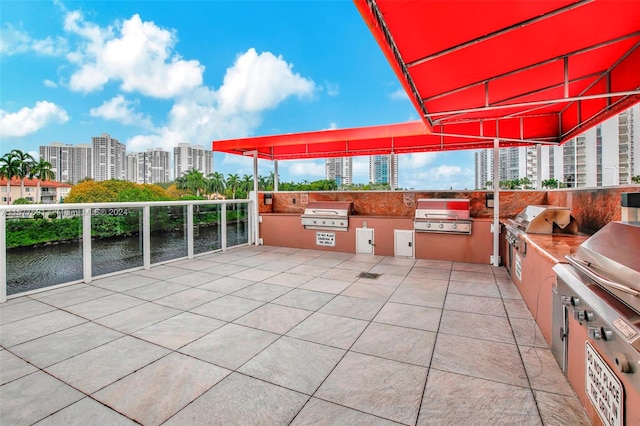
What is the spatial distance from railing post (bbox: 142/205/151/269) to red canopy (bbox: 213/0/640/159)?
453cm

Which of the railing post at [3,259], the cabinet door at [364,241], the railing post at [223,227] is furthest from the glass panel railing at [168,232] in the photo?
the cabinet door at [364,241]

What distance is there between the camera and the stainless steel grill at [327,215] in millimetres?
6350

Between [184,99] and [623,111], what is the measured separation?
103497 millimetres

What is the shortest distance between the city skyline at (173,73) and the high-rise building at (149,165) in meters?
2.00

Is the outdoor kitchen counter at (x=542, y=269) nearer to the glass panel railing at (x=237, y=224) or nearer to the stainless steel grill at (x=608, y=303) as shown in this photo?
the stainless steel grill at (x=608, y=303)

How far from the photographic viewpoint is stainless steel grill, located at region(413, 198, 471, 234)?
17.5 ft

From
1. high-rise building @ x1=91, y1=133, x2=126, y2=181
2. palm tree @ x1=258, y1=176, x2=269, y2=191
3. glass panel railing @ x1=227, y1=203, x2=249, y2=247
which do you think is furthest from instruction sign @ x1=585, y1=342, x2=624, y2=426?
high-rise building @ x1=91, y1=133, x2=126, y2=181

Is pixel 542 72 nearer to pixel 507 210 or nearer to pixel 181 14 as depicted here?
pixel 507 210

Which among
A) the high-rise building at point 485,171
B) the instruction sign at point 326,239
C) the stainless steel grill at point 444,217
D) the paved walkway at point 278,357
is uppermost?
the high-rise building at point 485,171

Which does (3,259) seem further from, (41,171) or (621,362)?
(41,171)

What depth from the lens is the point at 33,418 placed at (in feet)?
5.25

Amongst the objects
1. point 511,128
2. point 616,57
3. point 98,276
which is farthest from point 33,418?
point 511,128

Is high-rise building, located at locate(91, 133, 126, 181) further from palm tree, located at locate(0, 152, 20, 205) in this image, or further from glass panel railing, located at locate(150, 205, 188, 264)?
glass panel railing, located at locate(150, 205, 188, 264)

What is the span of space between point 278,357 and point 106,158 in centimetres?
7663
